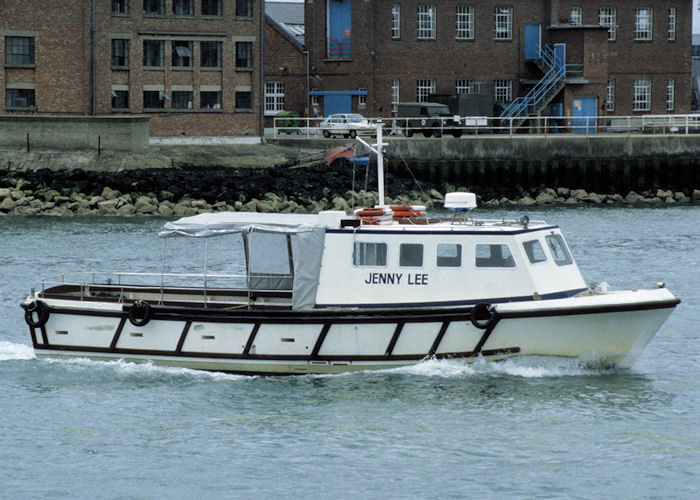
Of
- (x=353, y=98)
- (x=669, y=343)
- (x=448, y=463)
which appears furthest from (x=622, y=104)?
(x=448, y=463)

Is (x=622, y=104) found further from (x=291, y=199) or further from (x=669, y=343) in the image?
(x=669, y=343)

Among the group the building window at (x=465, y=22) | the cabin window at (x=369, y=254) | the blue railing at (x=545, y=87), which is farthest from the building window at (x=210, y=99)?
the cabin window at (x=369, y=254)

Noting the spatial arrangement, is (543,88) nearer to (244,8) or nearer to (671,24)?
(671,24)

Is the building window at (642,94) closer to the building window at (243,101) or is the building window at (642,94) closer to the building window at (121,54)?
the building window at (243,101)

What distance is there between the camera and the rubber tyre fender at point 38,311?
21.0m

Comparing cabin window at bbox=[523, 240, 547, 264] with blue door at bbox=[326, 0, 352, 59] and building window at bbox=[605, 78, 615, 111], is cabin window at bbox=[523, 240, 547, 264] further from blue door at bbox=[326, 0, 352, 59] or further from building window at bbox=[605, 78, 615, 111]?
building window at bbox=[605, 78, 615, 111]

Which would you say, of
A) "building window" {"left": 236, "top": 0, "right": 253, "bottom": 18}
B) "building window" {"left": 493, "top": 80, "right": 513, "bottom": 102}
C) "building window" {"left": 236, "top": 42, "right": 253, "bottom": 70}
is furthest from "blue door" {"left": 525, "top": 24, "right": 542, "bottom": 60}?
"building window" {"left": 236, "top": 0, "right": 253, "bottom": 18}

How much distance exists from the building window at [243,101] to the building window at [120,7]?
6849 mm

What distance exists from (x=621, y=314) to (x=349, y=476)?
599cm

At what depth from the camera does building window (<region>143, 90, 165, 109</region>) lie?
5719 cm

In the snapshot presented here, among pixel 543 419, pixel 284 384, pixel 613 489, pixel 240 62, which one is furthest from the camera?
pixel 240 62

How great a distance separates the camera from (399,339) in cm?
2006

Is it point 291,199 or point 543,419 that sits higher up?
point 291,199

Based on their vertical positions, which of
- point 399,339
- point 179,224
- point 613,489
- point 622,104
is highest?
point 622,104
